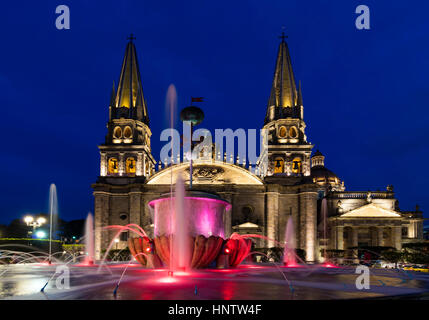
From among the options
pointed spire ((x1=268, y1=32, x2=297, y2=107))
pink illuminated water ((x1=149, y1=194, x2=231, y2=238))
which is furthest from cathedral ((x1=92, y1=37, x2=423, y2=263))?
pink illuminated water ((x1=149, y1=194, x2=231, y2=238))

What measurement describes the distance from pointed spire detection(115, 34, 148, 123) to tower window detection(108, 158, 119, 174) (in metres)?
6.21

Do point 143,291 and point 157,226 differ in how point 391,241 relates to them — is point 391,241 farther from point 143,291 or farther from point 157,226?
point 143,291

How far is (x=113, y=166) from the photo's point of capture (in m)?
49.1

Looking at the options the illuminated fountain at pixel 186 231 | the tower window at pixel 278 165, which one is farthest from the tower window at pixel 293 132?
the illuminated fountain at pixel 186 231

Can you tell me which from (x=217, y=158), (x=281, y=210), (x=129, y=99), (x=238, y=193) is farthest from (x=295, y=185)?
(x=129, y=99)

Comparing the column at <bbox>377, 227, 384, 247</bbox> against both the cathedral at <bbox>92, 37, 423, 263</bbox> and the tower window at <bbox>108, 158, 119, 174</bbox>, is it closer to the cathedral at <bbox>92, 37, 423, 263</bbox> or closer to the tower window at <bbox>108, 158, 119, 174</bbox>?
the cathedral at <bbox>92, 37, 423, 263</bbox>

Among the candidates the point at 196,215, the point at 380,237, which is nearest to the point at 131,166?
the point at 380,237

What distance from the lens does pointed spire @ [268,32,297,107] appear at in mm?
50688

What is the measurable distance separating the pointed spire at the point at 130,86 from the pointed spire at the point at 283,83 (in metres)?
17.1

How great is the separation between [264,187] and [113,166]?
1844 cm

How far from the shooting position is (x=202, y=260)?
52.8ft

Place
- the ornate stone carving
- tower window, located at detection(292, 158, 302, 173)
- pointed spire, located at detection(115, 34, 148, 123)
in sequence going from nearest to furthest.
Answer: the ornate stone carving < tower window, located at detection(292, 158, 302, 173) < pointed spire, located at detection(115, 34, 148, 123)

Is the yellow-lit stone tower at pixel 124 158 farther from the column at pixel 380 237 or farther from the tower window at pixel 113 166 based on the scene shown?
the column at pixel 380 237
